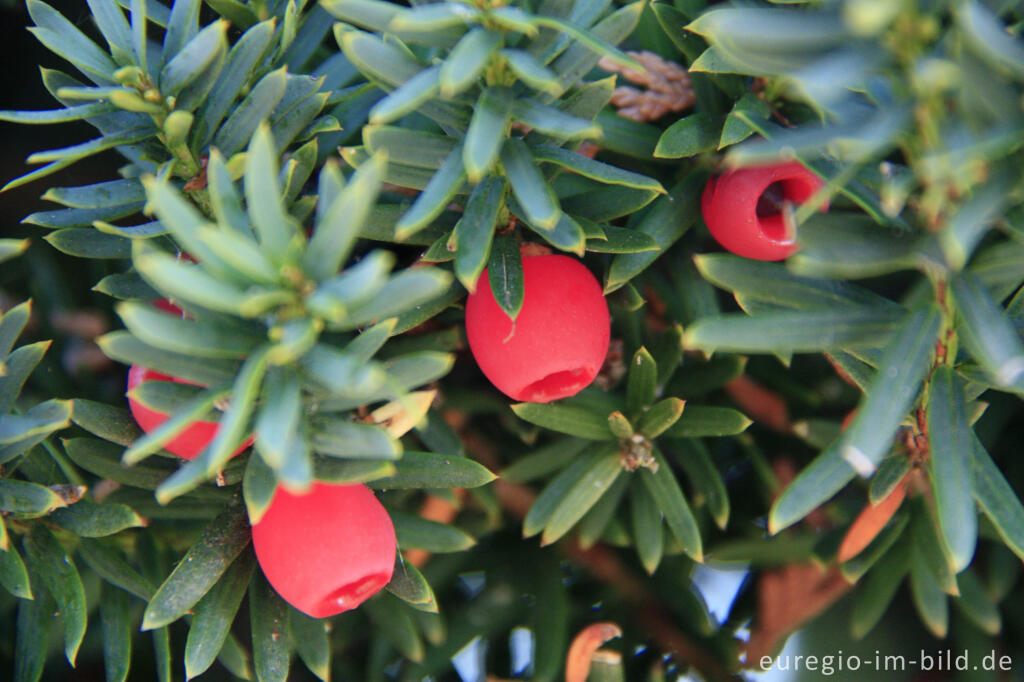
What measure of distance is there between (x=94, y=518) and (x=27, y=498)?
71 millimetres

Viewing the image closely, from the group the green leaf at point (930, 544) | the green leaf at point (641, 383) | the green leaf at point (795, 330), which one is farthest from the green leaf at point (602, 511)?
the green leaf at point (795, 330)

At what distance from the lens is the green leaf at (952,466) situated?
618 mm

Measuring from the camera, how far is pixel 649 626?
117cm

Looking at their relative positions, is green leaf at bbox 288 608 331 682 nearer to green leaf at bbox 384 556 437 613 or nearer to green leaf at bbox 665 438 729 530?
green leaf at bbox 384 556 437 613

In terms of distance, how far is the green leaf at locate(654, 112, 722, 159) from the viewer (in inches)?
32.6

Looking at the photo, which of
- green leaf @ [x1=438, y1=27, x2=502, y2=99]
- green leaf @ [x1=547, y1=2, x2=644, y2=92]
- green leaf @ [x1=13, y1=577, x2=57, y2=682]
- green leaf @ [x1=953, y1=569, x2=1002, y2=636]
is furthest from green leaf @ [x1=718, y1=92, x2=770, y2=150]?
A: green leaf @ [x1=13, y1=577, x2=57, y2=682]

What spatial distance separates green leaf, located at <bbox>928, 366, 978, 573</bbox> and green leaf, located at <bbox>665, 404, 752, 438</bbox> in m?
0.23

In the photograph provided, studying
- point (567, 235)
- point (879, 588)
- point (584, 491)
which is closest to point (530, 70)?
point (567, 235)

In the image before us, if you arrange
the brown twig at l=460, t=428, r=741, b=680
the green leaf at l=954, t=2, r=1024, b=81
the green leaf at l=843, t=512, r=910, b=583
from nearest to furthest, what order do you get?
the green leaf at l=954, t=2, r=1024, b=81 → the green leaf at l=843, t=512, r=910, b=583 → the brown twig at l=460, t=428, r=741, b=680

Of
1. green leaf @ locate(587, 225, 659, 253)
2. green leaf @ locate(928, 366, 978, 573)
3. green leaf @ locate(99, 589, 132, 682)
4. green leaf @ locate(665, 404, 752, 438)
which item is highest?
green leaf @ locate(587, 225, 659, 253)

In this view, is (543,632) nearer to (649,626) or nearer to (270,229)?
(649,626)

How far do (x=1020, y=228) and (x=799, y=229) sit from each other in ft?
0.46

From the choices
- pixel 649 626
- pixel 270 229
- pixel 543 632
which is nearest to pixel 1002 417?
pixel 649 626

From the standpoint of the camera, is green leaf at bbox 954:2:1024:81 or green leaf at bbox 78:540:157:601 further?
green leaf at bbox 78:540:157:601
